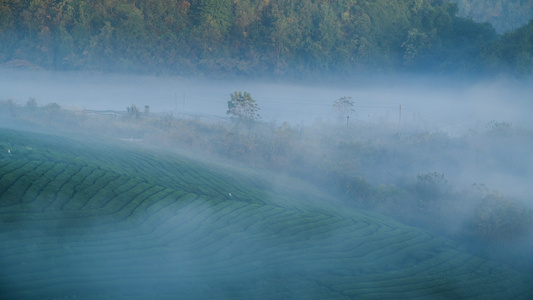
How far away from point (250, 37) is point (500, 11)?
2837 centimetres

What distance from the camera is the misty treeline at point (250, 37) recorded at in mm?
38156

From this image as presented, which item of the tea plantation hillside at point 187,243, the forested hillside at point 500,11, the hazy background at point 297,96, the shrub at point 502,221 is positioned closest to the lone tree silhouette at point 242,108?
the hazy background at point 297,96

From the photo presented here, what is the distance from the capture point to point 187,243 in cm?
1211

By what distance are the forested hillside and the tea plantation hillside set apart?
134 feet

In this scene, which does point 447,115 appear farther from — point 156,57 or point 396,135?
point 156,57

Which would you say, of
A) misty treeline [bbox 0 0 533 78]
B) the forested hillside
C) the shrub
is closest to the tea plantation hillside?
the shrub

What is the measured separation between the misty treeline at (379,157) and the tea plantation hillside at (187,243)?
2.47m

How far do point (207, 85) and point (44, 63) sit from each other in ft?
40.0

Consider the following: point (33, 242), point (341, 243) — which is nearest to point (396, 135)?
point (341, 243)

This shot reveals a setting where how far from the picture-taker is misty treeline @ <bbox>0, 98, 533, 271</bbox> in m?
19.0

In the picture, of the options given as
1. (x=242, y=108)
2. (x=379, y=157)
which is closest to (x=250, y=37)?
(x=242, y=108)

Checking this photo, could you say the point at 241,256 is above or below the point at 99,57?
below

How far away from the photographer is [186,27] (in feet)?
135

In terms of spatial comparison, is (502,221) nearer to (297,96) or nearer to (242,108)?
(242,108)
